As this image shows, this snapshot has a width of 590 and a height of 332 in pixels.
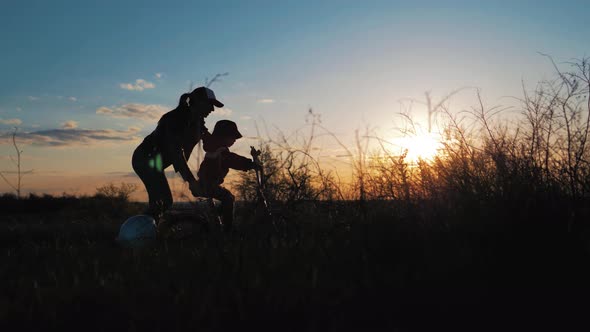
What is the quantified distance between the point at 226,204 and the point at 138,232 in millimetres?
1277

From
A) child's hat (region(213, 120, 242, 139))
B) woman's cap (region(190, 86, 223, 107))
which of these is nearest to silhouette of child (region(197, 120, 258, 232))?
child's hat (region(213, 120, 242, 139))

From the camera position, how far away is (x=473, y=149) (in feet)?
20.8

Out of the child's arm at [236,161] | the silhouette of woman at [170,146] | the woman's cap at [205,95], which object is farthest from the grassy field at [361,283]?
the child's arm at [236,161]

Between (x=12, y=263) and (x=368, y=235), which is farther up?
(x=368, y=235)

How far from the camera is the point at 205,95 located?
6.19 m

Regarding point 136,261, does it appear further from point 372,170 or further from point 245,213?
point 372,170

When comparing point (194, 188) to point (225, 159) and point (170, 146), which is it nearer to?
point (170, 146)

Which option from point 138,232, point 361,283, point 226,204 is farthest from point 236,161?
point 361,283

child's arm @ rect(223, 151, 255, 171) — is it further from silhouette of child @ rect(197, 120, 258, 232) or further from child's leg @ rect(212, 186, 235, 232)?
child's leg @ rect(212, 186, 235, 232)

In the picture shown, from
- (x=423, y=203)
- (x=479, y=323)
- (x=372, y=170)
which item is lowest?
(x=479, y=323)

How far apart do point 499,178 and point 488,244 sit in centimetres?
166

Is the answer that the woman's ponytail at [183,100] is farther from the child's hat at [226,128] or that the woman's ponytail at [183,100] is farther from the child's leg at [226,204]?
the child's leg at [226,204]

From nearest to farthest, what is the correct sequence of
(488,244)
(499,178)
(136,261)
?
(488,244)
(136,261)
(499,178)

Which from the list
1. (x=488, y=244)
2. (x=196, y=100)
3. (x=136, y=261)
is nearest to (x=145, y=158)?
(x=196, y=100)
